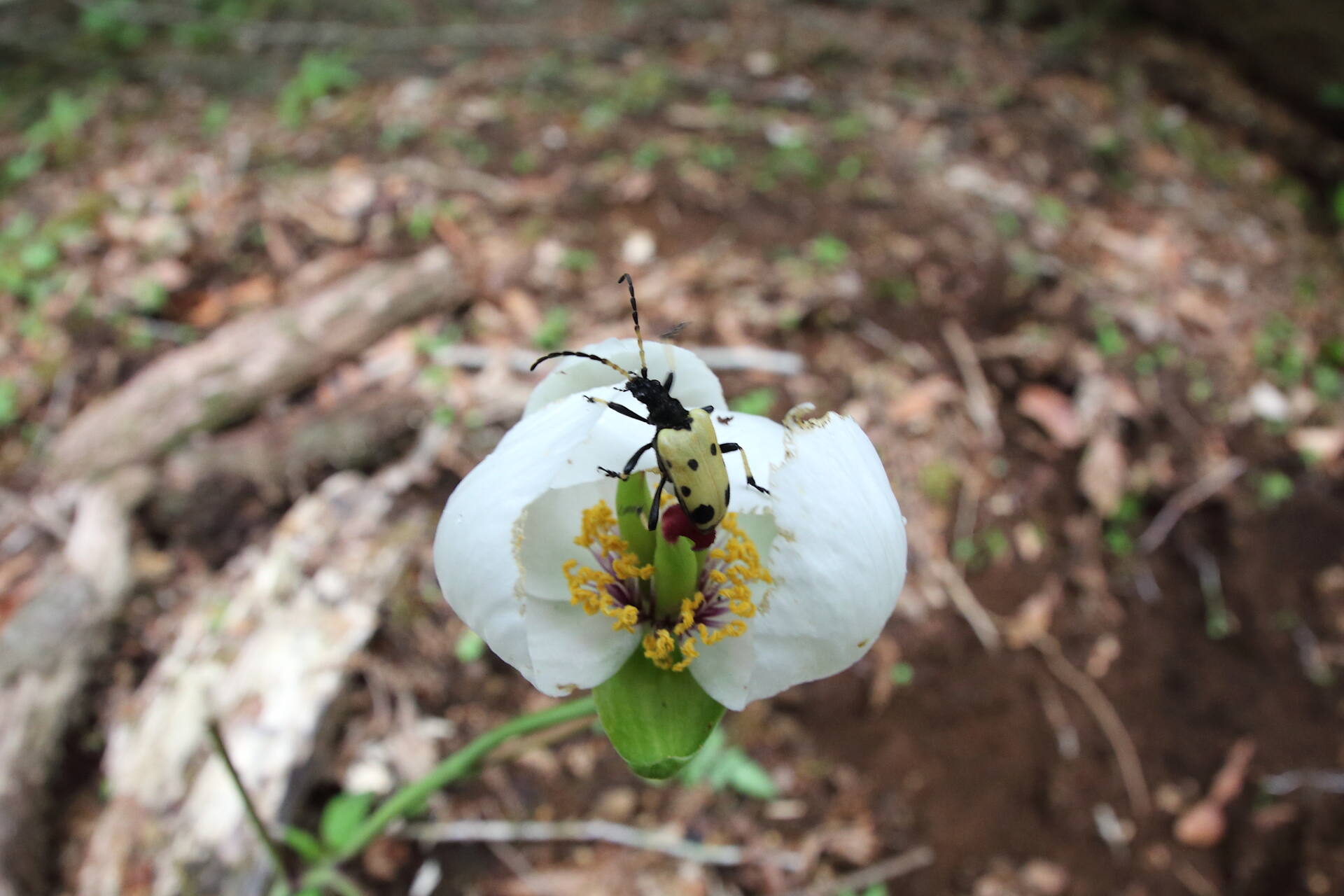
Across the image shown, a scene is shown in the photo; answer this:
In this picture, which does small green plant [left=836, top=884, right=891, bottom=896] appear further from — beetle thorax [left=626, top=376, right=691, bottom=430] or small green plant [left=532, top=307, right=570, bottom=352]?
small green plant [left=532, top=307, right=570, bottom=352]

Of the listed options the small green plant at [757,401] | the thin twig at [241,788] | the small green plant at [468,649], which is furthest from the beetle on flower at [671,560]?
the small green plant at [757,401]

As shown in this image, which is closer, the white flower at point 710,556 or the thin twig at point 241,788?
the white flower at point 710,556

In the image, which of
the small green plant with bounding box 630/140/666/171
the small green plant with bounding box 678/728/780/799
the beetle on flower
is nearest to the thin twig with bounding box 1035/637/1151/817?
the small green plant with bounding box 678/728/780/799

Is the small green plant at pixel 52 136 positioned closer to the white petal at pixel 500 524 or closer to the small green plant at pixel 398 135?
the small green plant at pixel 398 135

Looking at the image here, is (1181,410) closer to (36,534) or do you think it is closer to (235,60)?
(36,534)

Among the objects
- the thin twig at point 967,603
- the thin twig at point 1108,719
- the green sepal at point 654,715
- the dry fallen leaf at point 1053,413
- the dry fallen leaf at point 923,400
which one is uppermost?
the green sepal at point 654,715

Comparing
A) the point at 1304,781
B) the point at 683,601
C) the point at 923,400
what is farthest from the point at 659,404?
the point at 1304,781

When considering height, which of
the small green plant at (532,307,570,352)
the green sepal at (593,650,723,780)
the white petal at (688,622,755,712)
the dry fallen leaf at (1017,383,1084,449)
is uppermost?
the white petal at (688,622,755,712)

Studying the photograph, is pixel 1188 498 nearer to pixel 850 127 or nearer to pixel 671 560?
pixel 850 127
